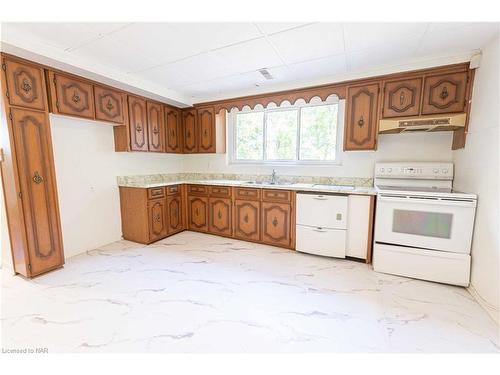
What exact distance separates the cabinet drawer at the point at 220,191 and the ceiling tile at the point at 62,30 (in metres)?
2.21

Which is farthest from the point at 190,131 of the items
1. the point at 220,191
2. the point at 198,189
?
the point at 220,191

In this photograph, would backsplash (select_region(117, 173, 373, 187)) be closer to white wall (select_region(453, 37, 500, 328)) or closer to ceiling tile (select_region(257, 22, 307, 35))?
white wall (select_region(453, 37, 500, 328))

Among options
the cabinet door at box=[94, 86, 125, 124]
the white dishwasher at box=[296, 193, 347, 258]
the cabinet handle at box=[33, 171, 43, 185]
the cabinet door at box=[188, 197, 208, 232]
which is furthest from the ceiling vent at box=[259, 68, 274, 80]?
the cabinet handle at box=[33, 171, 43, 185]

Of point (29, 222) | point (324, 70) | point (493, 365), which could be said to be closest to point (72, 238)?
point (29, 222)

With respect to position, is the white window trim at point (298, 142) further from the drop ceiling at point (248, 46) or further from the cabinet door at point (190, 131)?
the cabinet door at point (190, 131)

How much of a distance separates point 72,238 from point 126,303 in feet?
5.14

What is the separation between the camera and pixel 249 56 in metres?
2.35

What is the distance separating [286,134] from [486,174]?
2.32 m

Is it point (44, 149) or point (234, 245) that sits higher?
point (44, 149)

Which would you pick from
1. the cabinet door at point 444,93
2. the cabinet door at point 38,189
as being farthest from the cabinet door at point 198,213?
the cabinet door at point 444,93

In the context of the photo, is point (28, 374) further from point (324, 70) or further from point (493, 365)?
point (324, 70)

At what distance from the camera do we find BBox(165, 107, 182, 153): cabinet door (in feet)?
12.6
